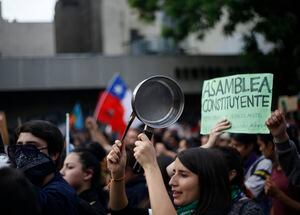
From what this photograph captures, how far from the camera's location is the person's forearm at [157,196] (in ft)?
9.56

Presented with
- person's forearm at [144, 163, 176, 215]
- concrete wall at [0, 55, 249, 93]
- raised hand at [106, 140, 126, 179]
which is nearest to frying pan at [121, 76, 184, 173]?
raised hand at [106, 140, 126, 179]

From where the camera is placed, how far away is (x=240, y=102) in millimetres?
4395

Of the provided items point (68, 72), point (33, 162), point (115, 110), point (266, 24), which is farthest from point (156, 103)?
point (68, 72)

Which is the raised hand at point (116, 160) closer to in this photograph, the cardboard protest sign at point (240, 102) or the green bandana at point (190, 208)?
the green bandana at point (190, 208)

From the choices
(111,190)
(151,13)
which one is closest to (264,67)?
(151,13)

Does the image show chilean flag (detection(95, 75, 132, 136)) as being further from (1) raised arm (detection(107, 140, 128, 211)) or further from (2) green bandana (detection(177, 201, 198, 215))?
(2) green bandana (detection(177, 201, 198, 215))

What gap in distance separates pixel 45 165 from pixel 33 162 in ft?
0.20

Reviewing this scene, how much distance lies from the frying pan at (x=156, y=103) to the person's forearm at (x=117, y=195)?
0.81 ft

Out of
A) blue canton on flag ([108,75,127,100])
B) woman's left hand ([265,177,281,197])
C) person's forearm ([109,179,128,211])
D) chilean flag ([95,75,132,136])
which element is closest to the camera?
person's forearm ([109,179,128,211])

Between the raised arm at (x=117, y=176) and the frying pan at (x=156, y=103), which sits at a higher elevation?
the frying pan at (x=156, y=103)

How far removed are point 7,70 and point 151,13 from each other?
6055 millimetres

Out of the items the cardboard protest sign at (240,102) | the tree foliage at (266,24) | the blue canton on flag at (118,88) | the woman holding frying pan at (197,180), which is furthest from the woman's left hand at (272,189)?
the tree foliage at (266,24)

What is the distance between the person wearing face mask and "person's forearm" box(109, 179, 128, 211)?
247 mm

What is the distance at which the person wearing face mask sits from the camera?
308cm
